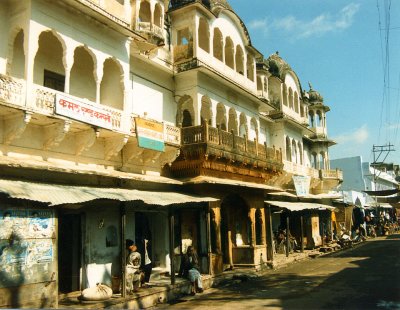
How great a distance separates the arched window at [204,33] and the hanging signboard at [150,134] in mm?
5767

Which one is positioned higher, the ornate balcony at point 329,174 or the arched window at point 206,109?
the arched window at point 206,109

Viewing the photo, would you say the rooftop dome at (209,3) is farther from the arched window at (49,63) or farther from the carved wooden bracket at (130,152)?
the carved wooden bracket at (130,152)

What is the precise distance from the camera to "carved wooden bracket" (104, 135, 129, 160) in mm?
12664

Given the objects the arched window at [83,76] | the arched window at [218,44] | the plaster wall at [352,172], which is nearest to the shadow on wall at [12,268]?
the arched window at [83,76]

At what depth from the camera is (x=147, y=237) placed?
615 inches

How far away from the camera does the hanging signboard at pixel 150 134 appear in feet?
43.0

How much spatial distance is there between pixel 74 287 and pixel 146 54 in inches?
336

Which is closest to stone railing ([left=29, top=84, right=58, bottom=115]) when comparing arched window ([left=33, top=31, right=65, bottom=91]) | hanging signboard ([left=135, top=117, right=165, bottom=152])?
arched window ([left=33, top=31, right=65, bottom=91])

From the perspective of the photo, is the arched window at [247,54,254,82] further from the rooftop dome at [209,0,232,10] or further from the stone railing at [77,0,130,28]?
the stone railing at [77,0,130,28]

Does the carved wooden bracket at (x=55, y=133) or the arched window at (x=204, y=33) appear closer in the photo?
the carved wooden bracket at (x=55, y=133)

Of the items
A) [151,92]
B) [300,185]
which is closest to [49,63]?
[151,92]

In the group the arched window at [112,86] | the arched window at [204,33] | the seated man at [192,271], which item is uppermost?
the arched window at [204,33]

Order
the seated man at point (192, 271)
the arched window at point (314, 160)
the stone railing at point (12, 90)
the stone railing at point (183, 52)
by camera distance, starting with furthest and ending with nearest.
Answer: the arched window at point (314, 160) → the stone railing at point (183, 52) → the seated man at point (192, 271) → the stone railing at point (12, 90)

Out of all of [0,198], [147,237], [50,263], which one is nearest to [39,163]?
[0,198]
